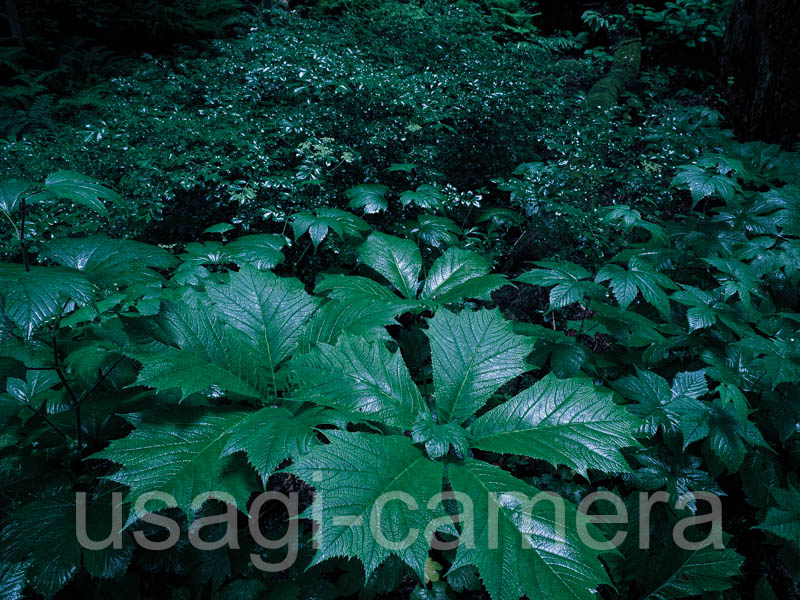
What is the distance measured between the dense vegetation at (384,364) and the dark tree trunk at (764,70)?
4.93 feet

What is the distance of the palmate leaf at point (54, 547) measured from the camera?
3.46 ft

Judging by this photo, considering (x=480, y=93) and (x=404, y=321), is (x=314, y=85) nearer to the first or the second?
(x=480, y=93)

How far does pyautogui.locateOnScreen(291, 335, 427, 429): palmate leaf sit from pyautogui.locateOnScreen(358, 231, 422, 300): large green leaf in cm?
59

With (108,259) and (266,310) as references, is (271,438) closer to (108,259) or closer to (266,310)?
(266,310)

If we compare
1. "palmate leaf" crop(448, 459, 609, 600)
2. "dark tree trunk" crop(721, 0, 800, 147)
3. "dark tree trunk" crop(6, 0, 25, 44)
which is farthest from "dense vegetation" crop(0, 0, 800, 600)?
"dark tree trunk" crop(6, 0, 25, 44)

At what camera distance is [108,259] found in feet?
4.25

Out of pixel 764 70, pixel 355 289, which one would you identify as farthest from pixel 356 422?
pixel 764 70

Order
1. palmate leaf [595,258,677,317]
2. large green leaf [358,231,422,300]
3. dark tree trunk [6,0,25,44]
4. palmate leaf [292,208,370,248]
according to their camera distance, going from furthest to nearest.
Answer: dark tree trunk [6,0,25,44] → palmate leaf [292,208,370,248] → palmate leaf [595,258,677,317] → large green leaf [358,231,422,300]

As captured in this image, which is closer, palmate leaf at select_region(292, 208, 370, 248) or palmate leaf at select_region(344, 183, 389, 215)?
palmate leaf at select_region(292, 208, 370, 248)

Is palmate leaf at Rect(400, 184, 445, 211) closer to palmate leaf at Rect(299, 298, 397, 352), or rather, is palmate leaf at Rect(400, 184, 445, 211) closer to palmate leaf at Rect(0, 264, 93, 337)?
palmate leaf at Rect(299, 298, 397, 352)

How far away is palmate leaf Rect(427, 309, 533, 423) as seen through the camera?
116cm

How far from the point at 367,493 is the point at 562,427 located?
20.2 inches

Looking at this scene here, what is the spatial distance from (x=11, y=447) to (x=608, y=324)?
7.49 ft

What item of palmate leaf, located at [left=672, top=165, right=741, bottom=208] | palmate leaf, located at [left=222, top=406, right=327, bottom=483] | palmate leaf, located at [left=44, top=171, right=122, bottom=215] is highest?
palmate leaf, located at [left=44, top=171, right=122, bottom=215]
